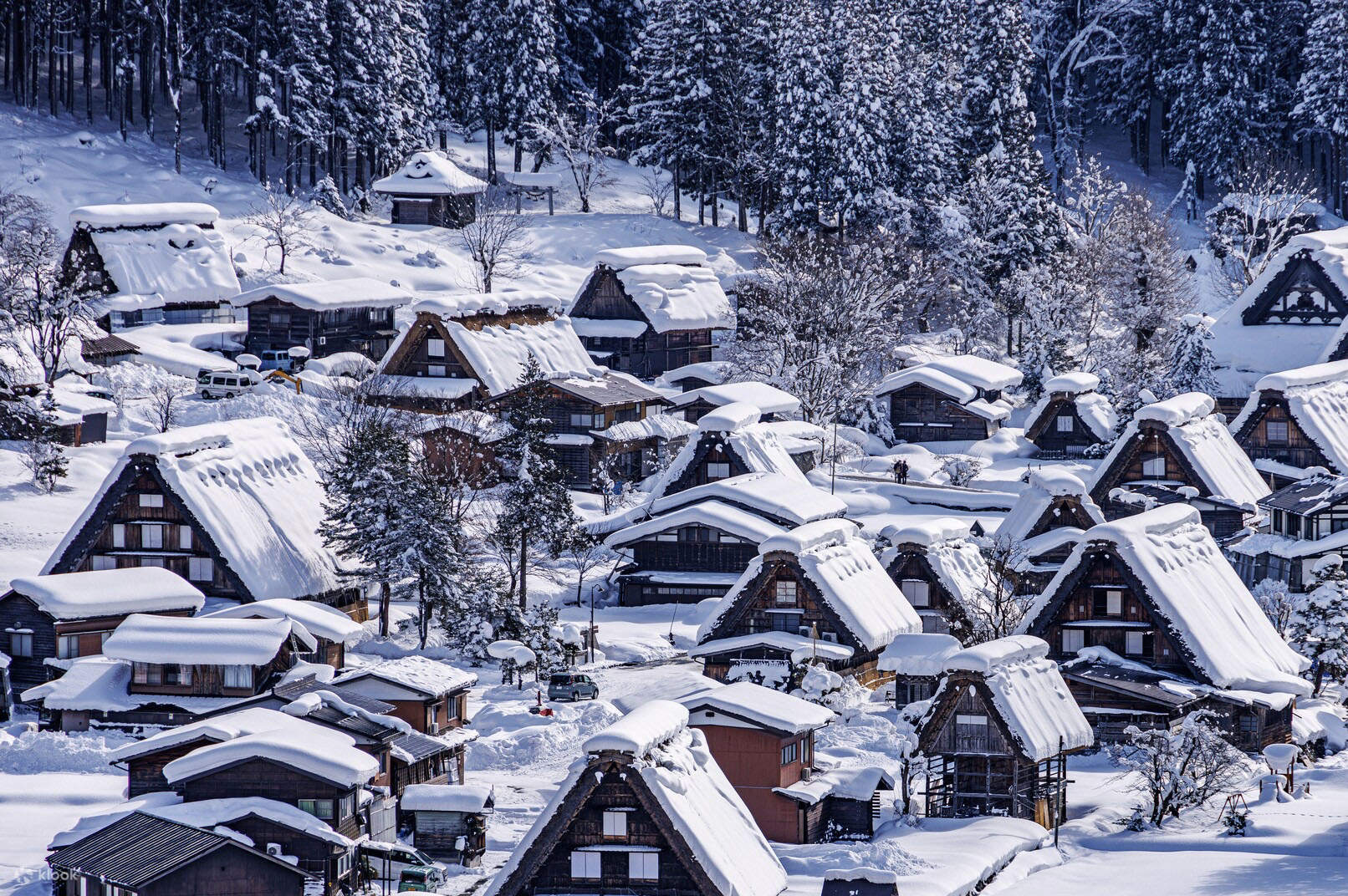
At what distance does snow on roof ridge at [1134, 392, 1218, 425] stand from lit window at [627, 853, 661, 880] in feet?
107

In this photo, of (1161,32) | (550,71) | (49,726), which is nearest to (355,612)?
(49,726)

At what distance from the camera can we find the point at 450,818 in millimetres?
38344

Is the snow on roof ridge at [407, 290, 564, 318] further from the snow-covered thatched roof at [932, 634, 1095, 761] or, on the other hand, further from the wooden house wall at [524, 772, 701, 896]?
the wooden house wall at [524, 772, 701, 896]

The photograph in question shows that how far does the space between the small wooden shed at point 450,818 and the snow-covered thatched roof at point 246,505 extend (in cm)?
1441

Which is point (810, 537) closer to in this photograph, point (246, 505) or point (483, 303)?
point (246, 505)

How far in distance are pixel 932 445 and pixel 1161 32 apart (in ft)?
134

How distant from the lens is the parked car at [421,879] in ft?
118

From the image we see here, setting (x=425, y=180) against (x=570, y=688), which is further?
(x=425, y=180)

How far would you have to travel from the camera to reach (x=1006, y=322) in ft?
298

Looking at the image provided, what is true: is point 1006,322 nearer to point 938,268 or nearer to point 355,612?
point 938,268

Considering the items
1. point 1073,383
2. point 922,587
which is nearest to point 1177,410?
point 922,587

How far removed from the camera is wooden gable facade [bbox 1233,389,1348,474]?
212 ft

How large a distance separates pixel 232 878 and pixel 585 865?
237 inches

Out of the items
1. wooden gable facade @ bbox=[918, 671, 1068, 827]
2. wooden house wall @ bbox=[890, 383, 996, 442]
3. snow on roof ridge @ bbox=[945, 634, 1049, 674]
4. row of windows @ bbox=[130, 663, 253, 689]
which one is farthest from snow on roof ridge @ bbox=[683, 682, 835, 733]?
wooden house wall @ bbox=[890, 383, 996, 442]
